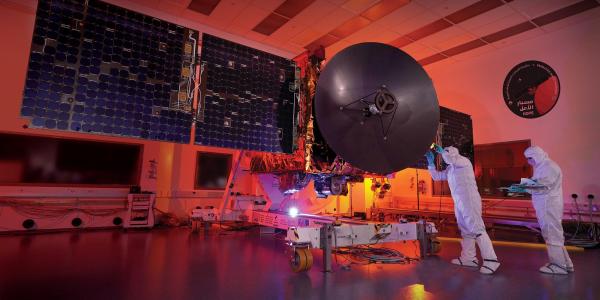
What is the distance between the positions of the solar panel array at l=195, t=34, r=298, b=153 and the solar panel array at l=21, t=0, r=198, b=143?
0.71 feet

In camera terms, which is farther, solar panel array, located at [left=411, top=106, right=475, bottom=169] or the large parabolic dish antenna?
solar panel array, located at [left=411, top=106, right=475, bottom=169]

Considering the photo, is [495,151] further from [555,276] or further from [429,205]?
[555,276]

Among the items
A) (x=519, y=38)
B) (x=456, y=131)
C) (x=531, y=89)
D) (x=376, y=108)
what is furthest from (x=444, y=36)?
(x=376, y=108)

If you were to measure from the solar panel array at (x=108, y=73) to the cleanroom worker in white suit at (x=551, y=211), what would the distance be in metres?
4.25

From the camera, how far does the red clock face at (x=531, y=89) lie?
7.34 meters

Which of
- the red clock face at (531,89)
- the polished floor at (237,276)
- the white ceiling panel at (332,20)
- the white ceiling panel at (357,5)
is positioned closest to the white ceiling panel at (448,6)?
the white ceiling panel at (357,5)

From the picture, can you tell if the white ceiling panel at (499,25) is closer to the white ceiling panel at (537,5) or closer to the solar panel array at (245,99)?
the white ceiling panel at (537,5)

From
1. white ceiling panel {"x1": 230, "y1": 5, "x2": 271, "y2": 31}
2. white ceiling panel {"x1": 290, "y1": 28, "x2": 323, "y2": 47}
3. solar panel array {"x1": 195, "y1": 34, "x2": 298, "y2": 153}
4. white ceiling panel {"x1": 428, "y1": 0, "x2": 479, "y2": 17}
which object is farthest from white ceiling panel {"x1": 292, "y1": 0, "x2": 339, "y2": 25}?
solar panel array {"x1": 195, "y1": 34, "x2": 298, "y2": 153}

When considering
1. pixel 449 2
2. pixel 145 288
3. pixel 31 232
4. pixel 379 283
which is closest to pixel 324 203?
pixel 379 283

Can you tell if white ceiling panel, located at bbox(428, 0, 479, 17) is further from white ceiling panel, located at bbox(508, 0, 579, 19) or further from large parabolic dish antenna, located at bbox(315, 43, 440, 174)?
large parabolic dish antenna, located at bbox(315, 43, 440, 174)

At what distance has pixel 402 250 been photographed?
4.92 meters

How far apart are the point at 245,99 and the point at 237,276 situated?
207 cm

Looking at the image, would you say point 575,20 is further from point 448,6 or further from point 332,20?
point 332,20

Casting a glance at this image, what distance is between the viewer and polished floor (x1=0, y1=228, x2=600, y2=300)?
8.80 feet
